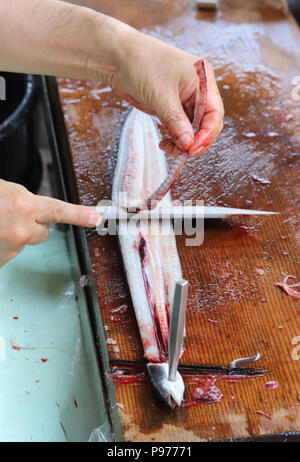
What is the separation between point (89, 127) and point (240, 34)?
100 centimetres

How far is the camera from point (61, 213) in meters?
1.31

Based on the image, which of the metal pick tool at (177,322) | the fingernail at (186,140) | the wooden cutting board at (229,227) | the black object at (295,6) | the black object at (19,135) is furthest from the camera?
the black object at (295,6)

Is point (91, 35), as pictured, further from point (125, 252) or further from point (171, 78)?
point (125, 252)

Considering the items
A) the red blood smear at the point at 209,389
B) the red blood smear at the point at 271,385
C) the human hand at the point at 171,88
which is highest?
the human hand at the point at 171,88

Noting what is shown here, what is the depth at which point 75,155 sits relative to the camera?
1.81 metres

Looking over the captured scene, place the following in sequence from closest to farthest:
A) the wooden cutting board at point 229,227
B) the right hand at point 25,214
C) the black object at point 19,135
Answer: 1. the wooden cutting board at point 229,227
2. the right hand at point 25,214
3. the black object at point 19,135

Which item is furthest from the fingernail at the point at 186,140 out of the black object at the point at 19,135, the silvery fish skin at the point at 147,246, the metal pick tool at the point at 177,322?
the black object at the point at 19,135

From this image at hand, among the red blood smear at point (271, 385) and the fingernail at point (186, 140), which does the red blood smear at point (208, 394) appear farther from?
the fingernail at point (186, 140)

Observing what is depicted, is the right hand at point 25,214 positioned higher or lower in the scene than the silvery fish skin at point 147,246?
higher

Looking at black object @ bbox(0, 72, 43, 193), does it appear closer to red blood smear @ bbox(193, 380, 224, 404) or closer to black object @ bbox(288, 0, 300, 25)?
red blood smear @ bbox(193, 380, 224, 404)

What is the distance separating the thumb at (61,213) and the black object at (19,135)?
0.89m

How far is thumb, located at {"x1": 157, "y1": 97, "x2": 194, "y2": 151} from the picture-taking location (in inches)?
57.7

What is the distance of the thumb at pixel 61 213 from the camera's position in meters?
1.31
